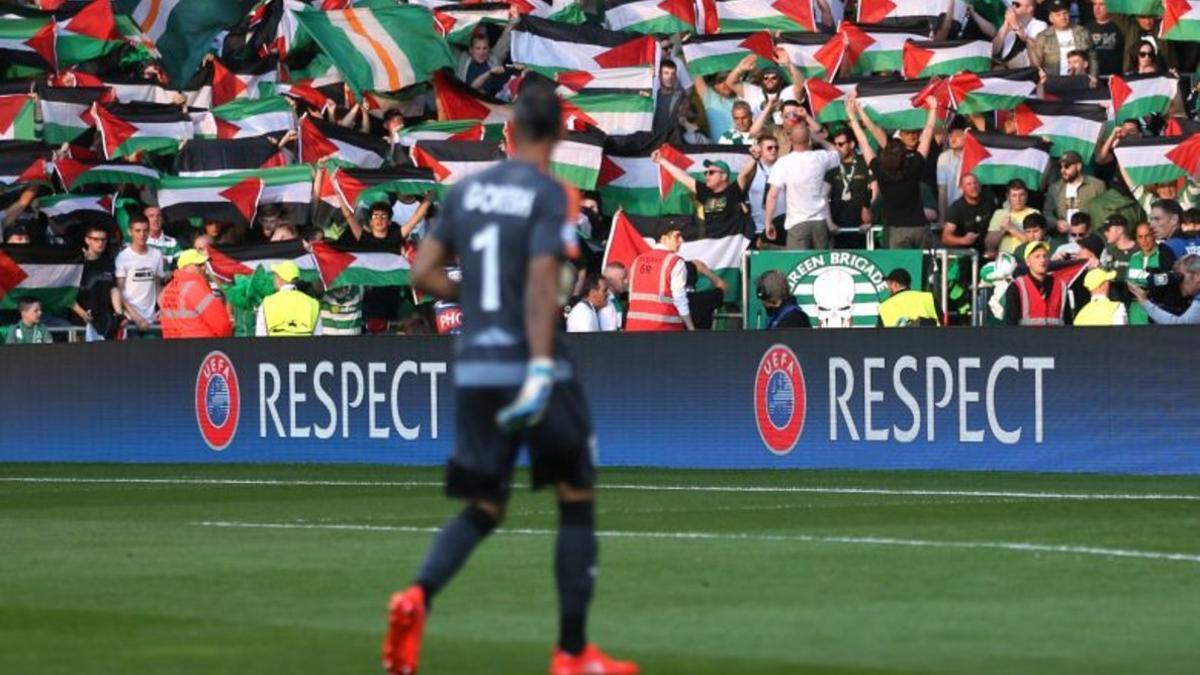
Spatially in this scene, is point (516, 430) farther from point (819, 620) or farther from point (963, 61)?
point (963, 61)

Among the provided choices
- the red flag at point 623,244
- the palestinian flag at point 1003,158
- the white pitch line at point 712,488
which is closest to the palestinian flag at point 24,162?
the white pitch line at point 712,488

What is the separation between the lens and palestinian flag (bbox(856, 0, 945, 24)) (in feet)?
102

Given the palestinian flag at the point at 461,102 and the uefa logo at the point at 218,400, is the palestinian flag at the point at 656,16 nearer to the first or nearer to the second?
the palestinian flag at the point at 461,102

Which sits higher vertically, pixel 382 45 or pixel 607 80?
pixel 382 45

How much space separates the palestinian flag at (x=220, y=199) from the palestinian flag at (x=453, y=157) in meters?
1.96

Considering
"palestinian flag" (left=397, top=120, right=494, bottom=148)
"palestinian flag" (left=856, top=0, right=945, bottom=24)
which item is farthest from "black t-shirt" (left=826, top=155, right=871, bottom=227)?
"palestinian flag" (left=397, top=120, right=494, bottom=148)

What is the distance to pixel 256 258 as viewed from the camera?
2875 cm

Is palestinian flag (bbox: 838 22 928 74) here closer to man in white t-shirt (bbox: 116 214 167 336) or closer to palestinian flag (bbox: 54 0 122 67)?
man in white t-shirt (bbox: 116 214 167 336)

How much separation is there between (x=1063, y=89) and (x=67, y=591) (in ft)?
58.8

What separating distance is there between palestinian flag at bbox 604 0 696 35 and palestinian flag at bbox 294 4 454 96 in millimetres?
2269

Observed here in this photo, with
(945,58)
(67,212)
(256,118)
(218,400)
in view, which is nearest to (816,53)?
(945,58)

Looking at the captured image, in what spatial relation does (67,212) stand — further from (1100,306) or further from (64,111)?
(1100,306)

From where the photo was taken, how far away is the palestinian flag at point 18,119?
105 ft

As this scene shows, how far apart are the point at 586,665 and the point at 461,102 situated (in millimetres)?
22656
